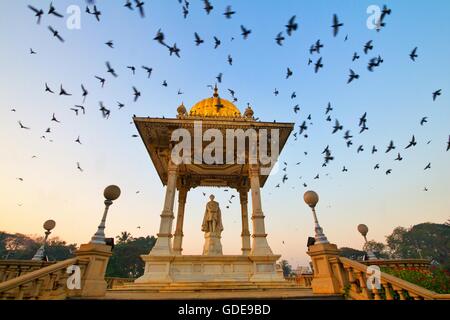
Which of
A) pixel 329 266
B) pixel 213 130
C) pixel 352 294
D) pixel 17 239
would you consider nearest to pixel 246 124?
pixel 213 130

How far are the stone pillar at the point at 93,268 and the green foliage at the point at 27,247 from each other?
6643cm

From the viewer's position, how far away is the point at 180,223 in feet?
49.8

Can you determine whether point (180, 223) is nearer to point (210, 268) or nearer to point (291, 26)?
point (210, 268)

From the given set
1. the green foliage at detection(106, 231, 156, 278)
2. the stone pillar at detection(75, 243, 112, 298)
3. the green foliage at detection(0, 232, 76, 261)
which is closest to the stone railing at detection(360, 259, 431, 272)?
the stone pillar at detection(75, 243, 112, 298)

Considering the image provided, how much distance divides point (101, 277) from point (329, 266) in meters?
6.35

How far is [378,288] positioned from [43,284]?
7.18 meters

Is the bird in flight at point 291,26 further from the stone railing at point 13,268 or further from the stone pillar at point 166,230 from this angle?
the stone railing at point 13,268

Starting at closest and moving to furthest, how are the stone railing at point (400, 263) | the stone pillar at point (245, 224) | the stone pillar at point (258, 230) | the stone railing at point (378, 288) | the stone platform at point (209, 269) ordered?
the stone railing at point (378, 288)
the stone railing at point (400, 263)
the stone platform at point (209, 269)
the stone pillar at point (258, 230)
the stone pillar at point (245, 224)

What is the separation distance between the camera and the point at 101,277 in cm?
637

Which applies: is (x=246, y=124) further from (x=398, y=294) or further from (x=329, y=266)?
(x=398, y=294)

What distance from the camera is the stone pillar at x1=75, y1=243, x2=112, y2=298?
5.98m

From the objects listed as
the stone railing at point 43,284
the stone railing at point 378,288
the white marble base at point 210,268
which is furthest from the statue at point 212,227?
the stone railing at point 378,288

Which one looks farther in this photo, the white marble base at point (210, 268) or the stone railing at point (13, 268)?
the white marble base at point (210, 268)

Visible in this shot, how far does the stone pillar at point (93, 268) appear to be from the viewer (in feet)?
19.6
